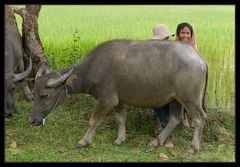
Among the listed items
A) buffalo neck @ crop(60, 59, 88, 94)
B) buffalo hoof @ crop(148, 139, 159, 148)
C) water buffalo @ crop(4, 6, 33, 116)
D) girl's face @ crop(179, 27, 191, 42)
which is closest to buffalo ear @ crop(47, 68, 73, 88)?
buffalo neck @ crop(60, 59, 88, 94)

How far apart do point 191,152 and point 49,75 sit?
5.72 ft

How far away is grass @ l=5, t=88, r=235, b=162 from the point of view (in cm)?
438

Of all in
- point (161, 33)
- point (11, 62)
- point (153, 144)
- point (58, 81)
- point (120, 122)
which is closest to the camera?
point (58, 81)

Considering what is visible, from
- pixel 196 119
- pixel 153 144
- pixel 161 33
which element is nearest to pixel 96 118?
pixel 153 144

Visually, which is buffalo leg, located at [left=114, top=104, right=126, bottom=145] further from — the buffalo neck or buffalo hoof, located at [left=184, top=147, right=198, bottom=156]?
buffalo hoof, located at [left=184, top=147, right=198, bottom=156]

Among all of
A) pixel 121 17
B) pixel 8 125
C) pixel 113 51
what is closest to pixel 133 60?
pixel 113 51

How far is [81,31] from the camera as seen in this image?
734cm

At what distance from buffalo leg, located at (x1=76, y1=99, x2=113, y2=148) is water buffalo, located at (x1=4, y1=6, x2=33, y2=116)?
3.38 feet

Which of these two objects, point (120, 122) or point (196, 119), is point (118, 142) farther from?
point (196, 119)

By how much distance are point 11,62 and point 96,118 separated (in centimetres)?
149

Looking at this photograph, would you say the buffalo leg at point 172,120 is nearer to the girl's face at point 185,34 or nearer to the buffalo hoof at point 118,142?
the buffalo hoof at point 118,142

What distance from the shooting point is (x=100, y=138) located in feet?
16.1

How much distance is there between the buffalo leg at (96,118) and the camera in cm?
447

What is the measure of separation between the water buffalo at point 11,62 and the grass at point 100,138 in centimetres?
28
